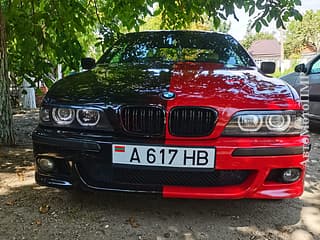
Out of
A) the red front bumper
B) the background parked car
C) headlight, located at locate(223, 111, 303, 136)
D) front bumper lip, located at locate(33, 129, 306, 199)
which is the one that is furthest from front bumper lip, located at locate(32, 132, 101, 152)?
the background parked car

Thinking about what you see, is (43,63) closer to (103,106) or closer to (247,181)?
(103,106)

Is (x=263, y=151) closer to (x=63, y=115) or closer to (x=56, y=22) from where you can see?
(x=63, y=115)

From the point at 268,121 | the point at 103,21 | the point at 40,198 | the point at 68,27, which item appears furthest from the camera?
the point at 103,21

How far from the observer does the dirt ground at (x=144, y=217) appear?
223cm

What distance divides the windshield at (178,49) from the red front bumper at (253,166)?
122 centimetres

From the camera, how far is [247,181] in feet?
7.35

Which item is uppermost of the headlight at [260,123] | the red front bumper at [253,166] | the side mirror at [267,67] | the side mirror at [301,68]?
the side mirror at [267,67]

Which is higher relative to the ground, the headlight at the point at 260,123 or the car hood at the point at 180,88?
the car hood at the point at 180,88

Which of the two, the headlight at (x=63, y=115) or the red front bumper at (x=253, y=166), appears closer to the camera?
the red front bumper at (x=253, y=166)

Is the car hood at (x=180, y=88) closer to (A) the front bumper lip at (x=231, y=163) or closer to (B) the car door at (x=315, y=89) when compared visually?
(A) the front bumper lip at (x=231, y=163)

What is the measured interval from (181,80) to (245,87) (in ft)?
1.41

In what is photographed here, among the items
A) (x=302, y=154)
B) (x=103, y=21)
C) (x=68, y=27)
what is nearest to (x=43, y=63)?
(x=68, y=27)

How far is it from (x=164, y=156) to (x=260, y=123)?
618 millimetres

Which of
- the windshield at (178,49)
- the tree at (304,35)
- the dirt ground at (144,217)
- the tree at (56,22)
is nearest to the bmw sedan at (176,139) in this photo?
the dirt ground at (144,217)
